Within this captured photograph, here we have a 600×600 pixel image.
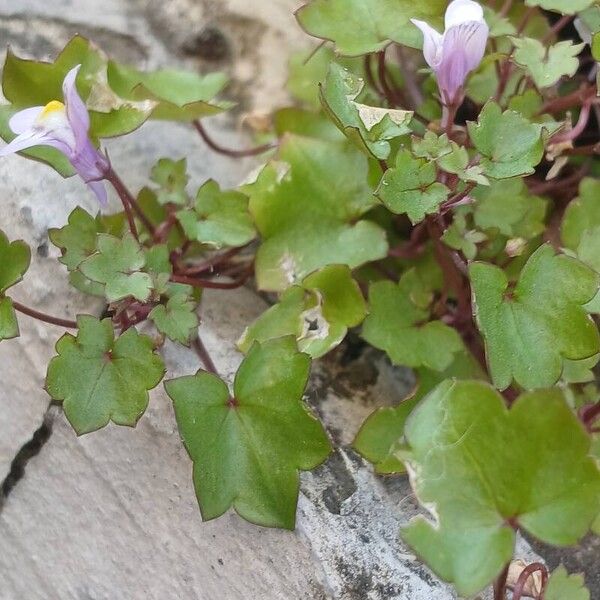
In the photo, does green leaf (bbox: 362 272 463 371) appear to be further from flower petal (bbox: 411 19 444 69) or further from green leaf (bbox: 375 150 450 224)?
flower petal (bbox: 411 19 444 69)

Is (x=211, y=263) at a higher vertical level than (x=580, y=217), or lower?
lower

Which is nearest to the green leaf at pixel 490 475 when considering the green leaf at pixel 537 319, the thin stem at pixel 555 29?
the green leaf at pixel 537 319

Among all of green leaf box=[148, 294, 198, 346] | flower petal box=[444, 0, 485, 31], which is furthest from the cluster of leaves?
flower petal box=[444, 0, 485, 31]

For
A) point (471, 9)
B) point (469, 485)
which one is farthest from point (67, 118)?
point (469, 485)

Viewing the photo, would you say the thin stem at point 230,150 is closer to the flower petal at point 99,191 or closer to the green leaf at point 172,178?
the green leaf at point 172,178

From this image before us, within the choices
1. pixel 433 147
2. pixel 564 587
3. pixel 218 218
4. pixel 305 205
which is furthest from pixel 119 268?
pixel 564 587

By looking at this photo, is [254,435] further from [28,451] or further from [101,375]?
[28,451]

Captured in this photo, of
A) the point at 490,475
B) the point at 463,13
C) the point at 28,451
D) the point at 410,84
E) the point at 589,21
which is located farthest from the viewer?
the point at 410,84
